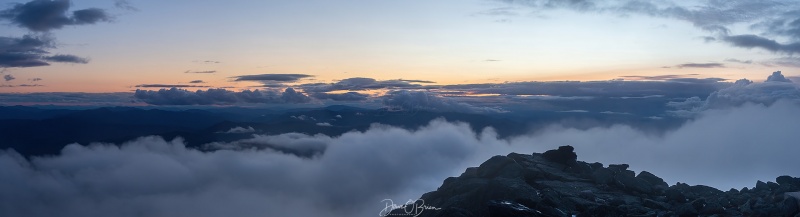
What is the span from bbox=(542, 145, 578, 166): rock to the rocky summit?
0.13 m

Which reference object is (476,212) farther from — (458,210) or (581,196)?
(581,196)

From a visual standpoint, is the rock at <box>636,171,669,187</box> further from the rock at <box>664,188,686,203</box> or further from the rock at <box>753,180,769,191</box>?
the rock at <box>664,188,686,203</box>

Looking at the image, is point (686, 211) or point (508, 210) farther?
point (686, 211)

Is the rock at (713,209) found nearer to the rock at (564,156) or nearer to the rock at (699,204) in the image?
the rock at (699,204)

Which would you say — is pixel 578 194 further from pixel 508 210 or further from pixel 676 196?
pixel 508 210

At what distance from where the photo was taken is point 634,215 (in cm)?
4784

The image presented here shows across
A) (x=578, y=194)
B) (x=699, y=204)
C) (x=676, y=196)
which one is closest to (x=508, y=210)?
(x=578, y=194)

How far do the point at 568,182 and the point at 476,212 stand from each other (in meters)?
17.0

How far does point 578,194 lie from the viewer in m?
56.3

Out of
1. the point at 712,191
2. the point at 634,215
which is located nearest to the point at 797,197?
the point at 634,215

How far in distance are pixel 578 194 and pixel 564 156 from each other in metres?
16.8

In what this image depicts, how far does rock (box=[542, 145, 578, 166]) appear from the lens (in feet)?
235

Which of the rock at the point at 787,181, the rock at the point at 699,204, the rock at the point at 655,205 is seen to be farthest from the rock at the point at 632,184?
the rock at the point at 787,181

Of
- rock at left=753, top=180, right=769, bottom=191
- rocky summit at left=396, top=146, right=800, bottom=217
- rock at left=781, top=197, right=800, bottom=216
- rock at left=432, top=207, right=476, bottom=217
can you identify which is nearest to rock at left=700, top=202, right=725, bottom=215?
rocky summit at left=396, top=146, right=800, bottom=217
